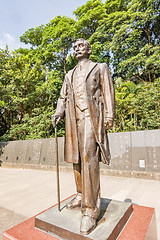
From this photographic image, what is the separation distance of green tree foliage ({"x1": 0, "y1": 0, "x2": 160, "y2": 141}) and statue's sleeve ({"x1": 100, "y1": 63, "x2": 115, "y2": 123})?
793 centimetres

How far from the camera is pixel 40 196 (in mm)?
4270

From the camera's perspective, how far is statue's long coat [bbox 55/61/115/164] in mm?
2035

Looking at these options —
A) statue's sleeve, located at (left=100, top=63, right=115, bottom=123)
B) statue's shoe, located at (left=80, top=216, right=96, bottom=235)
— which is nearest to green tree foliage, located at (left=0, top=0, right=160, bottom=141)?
statue's sleeve, located at (left=100, top=63, right=115, bottom=123)

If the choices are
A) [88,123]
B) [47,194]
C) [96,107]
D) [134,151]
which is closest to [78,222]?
[88,123]

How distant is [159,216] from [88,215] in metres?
1.83

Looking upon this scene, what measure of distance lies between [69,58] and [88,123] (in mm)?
14503

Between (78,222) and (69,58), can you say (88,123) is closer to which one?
(78,222)

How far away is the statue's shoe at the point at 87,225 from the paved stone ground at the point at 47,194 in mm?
1598

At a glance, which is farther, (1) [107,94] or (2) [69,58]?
(2) [69,58]

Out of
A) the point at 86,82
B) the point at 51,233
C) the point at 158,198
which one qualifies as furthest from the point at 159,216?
the point at 86,82

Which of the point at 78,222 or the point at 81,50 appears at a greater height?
the point at 81,50

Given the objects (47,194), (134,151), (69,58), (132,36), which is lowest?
(47,194)

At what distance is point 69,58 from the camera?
15320 mm

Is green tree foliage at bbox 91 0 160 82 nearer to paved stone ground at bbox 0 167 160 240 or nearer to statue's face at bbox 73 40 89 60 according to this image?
paved stone ground at bbox 0 167 160 240
